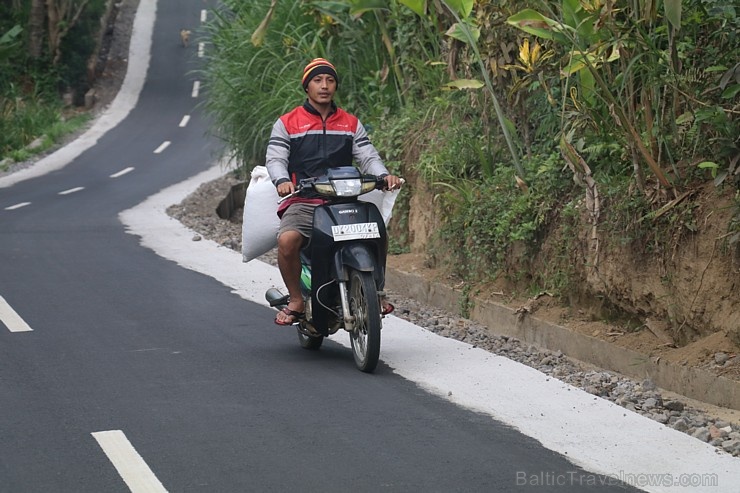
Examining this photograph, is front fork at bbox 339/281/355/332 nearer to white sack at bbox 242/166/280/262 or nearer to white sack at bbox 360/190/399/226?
white sack at bbox 360/190/399/226

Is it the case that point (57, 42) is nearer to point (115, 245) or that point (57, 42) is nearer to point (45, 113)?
point (45, 113)

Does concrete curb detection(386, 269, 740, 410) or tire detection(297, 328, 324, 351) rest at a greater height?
tire detection(297, 328, 324, 351)

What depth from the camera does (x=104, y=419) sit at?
265 inches

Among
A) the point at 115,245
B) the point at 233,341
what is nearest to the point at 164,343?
the point at 233,341

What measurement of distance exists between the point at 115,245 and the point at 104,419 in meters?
8.43

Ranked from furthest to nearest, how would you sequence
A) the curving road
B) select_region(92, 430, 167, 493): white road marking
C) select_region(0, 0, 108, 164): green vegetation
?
select_region(0, 0, 108, 164): green vegetation, the curving road, select_region(92, 430, 167, 493): white road marking

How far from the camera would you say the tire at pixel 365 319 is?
303 inches

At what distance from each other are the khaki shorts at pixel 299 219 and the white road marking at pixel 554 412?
1.06 m

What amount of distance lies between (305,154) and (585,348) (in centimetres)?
245

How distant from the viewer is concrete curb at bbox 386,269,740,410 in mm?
7484

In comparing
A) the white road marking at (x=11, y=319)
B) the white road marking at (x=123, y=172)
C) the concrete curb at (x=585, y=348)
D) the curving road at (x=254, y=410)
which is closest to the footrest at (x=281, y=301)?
the curving road at (x=254, y=410)

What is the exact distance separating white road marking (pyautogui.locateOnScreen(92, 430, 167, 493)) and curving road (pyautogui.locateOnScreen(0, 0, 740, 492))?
0.5 inches

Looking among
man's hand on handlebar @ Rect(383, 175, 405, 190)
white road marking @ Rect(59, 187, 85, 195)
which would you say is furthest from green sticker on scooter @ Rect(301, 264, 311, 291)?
white road marking @ Rect(59, 187, 85, 195)

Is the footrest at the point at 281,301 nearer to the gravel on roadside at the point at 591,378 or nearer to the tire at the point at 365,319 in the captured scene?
the tire at the point at 365,319
